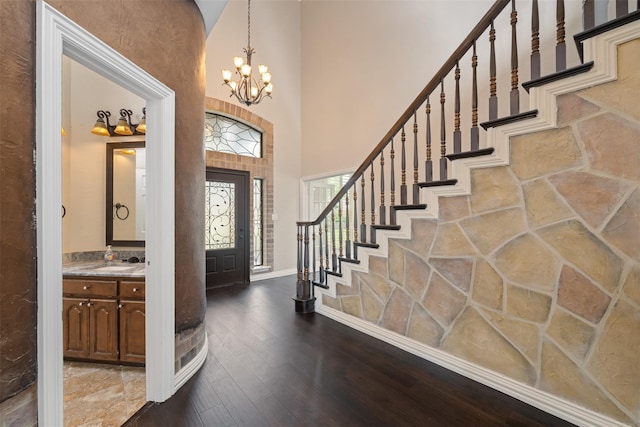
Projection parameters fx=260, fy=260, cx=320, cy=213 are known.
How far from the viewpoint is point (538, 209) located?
1.71 meters

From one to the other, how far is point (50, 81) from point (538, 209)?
268 centimetres

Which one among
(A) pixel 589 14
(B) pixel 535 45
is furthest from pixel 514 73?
(A) pixel 589 14

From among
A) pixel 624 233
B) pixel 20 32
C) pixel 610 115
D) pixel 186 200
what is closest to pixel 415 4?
pixel 610 115

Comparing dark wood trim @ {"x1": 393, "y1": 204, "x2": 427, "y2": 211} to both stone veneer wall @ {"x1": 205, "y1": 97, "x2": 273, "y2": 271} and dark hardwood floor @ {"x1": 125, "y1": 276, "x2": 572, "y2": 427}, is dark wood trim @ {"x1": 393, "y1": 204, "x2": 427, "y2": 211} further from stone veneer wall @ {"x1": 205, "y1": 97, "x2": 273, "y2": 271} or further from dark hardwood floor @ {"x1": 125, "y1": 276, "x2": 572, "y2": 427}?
stone veneer wall @ {"x1": 205, "y1": 97, "x2": 273, "y2": 271}

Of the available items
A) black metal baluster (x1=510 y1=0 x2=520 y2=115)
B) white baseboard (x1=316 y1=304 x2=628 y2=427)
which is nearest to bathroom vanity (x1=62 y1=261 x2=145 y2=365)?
white baseboard (x1=316 y1=304 x2=628 y2=427)

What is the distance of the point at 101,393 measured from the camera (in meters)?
1.95

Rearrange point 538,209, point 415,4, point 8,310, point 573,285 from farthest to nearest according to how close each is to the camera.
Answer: point 415,4 → point 538,209 → point 573,285 → point 8,310

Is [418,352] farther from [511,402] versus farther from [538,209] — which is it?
[538,209]

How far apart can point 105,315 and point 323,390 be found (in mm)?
1930

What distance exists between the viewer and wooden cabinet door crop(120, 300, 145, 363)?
2188 millimetres

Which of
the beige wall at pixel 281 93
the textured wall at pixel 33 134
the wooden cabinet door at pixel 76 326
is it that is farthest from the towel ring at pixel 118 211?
the beige wall at pixel 281 93

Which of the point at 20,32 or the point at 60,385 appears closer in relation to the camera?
the point at 20,32

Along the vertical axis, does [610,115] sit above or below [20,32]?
below

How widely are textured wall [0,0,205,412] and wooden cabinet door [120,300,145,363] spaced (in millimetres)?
500
